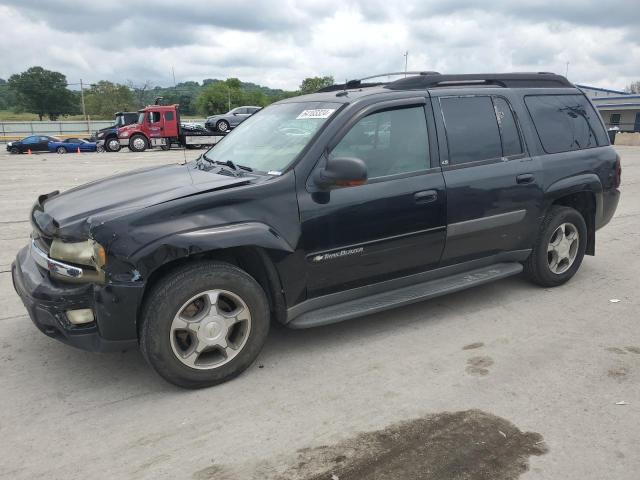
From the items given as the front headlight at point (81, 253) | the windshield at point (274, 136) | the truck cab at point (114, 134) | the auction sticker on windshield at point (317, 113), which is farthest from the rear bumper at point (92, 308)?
the truck cab at point (114, 134)

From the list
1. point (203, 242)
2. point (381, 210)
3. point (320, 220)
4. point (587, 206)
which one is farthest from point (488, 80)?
point (203, 242)

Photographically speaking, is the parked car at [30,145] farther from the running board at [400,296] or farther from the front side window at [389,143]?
the running board at [400,296]

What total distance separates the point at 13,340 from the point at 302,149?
100 inches

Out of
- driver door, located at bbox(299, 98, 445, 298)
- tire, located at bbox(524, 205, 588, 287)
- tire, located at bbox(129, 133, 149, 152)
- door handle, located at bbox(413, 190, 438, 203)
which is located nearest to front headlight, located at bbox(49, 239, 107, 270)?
driver door, located at bbox(299, 98, 445, 298)

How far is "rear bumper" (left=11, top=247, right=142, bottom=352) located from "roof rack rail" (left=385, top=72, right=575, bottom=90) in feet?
8.35

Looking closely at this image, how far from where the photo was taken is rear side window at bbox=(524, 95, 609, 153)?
15.2 feet

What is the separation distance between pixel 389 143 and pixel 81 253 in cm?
218

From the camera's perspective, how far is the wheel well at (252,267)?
3.12 meters

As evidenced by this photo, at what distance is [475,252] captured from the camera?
427 cm

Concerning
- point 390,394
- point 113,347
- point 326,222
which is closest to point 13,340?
point 113,347

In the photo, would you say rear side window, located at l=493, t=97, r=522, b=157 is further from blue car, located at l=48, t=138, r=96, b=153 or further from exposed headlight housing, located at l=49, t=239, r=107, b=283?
blue car, located at l=48, t=138, r=96, b=153

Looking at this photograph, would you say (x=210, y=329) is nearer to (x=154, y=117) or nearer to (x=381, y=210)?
(x=381, y=210)

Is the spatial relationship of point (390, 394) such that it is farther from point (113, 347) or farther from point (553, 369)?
point (113, 347)

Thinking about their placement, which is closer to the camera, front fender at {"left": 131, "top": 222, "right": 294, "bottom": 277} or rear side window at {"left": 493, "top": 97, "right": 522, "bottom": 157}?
front fender at {"left": 131, "top": 222, "right": 294, "bottom": 277}
